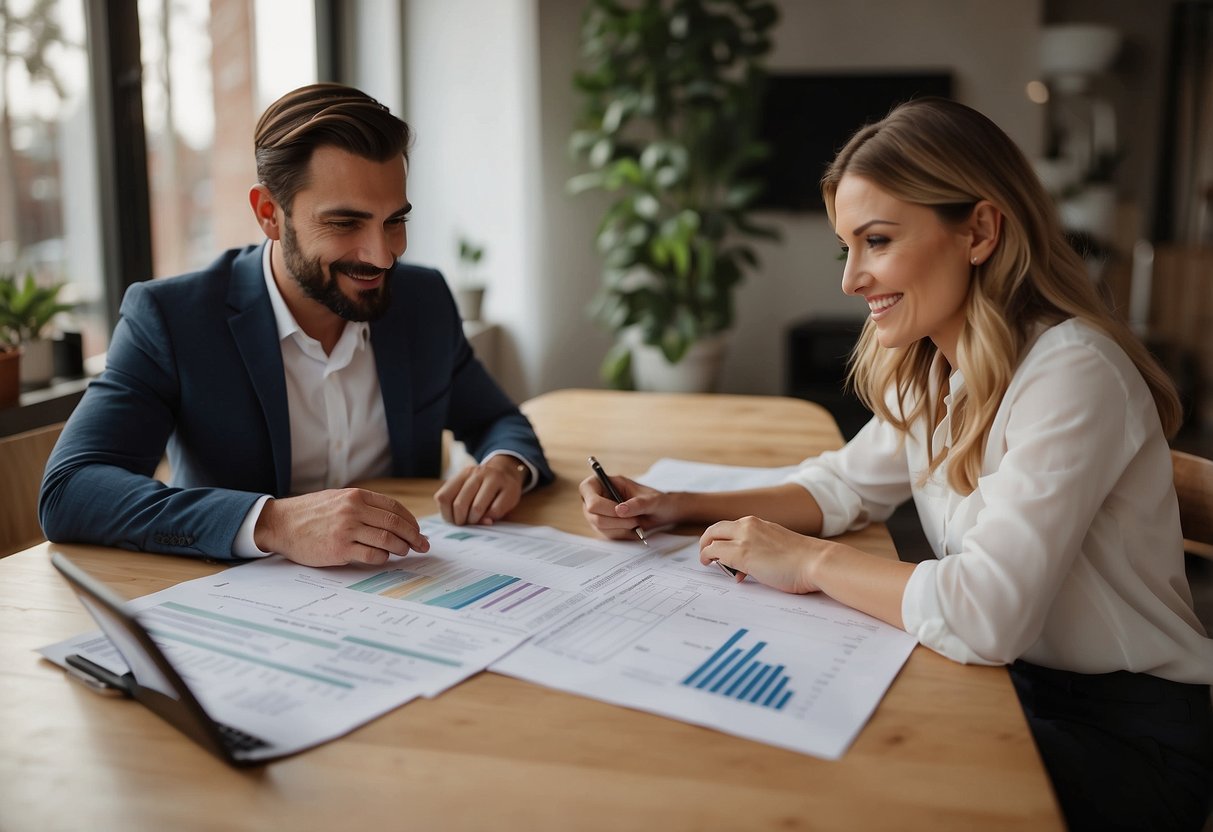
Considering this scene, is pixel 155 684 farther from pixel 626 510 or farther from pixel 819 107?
pixel 819 107

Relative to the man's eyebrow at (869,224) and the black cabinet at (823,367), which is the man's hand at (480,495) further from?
the black cabinet at (823,367)

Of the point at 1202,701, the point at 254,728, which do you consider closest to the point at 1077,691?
the point at 1202,701

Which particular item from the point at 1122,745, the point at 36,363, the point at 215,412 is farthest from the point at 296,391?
the point at 1122,745

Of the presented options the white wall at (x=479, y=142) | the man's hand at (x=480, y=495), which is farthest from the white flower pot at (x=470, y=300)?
the man's hand at (x=480, y=495)

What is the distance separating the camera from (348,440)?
A: 5.51ft

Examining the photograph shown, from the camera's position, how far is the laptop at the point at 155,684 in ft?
2.37

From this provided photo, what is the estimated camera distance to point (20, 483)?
1670 millimetres

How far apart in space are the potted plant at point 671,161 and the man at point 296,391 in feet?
8.27

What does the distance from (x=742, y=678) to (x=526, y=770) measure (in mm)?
227

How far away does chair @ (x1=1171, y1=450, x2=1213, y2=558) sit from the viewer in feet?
4.50

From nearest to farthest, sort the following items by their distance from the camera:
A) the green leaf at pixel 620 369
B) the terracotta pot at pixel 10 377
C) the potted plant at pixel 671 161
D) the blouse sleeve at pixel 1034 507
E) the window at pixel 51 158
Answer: the blouse sleeve at pixel 1034 507, the terracotta pot at pixel 10 377, the window at pixel 51 158, the potted plant at pixel 671 161, the green leaf at pixel 620 369

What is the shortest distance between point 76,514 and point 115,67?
193 cm

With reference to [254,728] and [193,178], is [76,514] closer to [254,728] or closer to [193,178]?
[254,728]

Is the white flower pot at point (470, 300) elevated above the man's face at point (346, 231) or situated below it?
below
